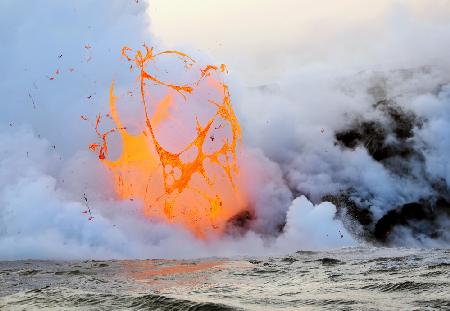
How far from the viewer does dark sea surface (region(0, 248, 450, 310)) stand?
14902 mm

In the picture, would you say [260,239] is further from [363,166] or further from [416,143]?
[416,143]

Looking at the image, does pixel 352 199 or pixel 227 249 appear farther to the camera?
pixel 352 199

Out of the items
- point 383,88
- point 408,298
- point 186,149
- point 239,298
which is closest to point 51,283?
point 239,298

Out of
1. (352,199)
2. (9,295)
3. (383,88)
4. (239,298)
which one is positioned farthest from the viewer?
(383,88)

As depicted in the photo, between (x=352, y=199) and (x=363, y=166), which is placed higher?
(x=363, y=166)

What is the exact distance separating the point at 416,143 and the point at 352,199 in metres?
10.8

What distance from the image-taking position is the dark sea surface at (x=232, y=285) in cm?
1490

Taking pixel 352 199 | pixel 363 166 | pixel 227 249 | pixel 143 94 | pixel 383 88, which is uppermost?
pixel 383 88

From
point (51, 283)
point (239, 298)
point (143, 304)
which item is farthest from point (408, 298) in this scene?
point (51, 283)

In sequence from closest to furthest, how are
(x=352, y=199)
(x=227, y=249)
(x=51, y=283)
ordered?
(x=51, y=283)
(x=227, y=249)
(x=352, y=199)

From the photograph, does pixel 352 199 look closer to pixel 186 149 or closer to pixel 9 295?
pixel 186 149

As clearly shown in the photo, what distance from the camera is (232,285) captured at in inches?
784

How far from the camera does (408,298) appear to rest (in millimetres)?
14852

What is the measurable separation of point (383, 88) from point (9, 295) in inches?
2383
